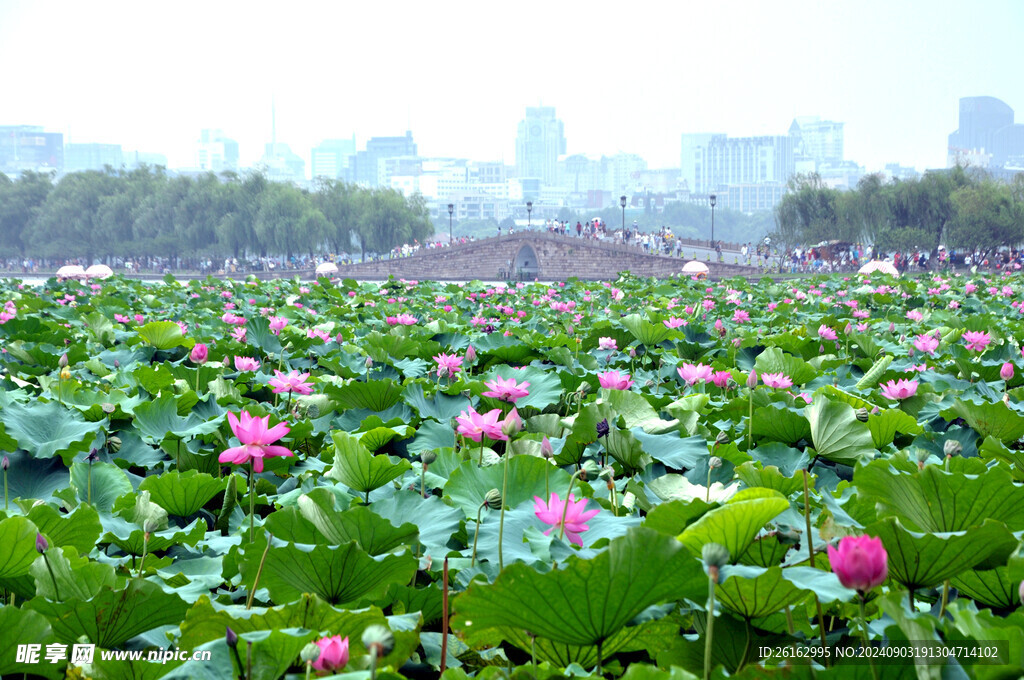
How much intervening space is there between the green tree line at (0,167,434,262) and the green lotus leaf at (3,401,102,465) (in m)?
38.5

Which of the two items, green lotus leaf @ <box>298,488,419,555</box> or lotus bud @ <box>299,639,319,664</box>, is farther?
green lotus leaf @ <box>298,488,419,555</box>

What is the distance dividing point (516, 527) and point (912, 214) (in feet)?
117

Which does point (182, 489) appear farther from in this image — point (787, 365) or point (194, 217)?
point (194, 217)

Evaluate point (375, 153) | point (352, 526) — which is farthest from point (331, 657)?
point (375, 153)

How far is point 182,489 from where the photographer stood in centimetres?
160

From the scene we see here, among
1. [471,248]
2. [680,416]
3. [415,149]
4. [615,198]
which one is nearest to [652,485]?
[680,416]

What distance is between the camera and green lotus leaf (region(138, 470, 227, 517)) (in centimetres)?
158

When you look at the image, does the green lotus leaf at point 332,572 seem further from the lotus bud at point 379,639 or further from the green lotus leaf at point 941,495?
the green lotus leaf at point 941,495

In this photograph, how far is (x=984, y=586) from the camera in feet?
3.43

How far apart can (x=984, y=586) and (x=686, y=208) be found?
115 metres

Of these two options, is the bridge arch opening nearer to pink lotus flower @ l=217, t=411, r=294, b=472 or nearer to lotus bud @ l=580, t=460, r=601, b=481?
lotus bud @ l=580, t=460, r=601, b=481

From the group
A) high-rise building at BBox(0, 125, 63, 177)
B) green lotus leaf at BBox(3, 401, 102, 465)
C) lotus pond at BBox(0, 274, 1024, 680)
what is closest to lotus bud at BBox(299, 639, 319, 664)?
lotus pond at BBox(0, 274, 1024, 680)

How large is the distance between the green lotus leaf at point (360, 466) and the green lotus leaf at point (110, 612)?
18.6 inches

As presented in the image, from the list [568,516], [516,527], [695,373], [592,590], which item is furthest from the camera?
[695,373]
